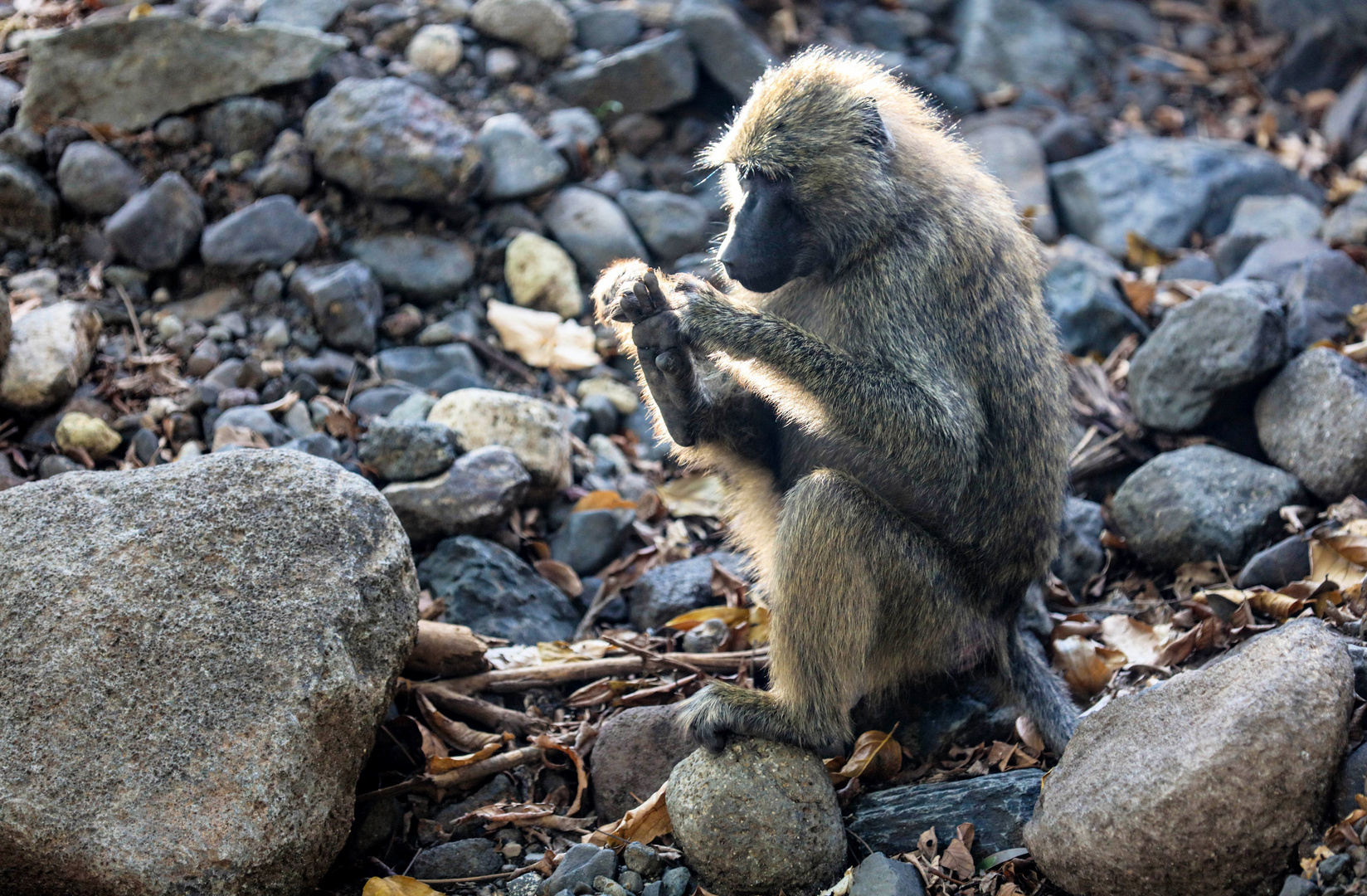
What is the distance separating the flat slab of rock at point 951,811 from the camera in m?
3.29

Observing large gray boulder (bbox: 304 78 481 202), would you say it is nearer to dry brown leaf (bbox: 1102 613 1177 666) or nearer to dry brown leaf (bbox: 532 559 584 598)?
dry brown leaf (bbox: 532 559 584 598)

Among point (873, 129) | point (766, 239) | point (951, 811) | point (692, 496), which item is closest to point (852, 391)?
point (766, 239)

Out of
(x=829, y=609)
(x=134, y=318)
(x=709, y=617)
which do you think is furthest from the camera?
(x=134, y=318)

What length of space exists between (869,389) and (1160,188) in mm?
4316

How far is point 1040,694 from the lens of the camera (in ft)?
12.0

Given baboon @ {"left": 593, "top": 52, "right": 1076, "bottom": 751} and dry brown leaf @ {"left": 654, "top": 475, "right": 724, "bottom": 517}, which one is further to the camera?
dry brown leaf @ {"left": 654, "top": 475, "right": 724, "bottom": 517}

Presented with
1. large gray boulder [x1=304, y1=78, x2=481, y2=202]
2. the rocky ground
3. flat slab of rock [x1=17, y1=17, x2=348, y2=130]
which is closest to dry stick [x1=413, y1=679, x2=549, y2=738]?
the rocky ground

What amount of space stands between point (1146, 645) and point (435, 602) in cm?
263

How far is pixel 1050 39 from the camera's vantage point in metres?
8.34

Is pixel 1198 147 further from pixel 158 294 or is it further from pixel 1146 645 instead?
pixel 158 294

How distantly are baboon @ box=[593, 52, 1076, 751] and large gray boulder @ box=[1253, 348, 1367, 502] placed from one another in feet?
4.18

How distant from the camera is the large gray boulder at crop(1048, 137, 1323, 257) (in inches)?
262

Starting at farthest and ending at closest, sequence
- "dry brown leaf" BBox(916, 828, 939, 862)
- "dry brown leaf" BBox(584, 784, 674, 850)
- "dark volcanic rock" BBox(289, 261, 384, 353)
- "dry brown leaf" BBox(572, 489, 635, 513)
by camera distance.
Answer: "dark volcanic rock" BBox(289, 261, 384, 353) → "dry brown leaf" BBox(572, 489, 635, 513) → "dry brown leaf" BBox(584, 784, 674, 850) → "dry brown leaf" BBox(916, 828, 939, 862)

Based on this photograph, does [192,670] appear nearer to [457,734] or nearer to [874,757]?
[457,734]
